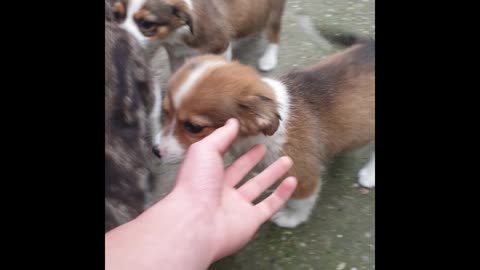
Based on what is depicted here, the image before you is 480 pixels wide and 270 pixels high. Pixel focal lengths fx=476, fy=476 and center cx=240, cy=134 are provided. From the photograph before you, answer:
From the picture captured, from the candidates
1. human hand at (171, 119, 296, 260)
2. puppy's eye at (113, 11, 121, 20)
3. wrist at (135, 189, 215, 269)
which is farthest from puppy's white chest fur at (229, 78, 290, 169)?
puppy's eye at (113, 11, 121, 20)

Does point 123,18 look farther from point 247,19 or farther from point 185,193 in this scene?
point 185,193

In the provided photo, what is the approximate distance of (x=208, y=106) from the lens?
1.75 meters

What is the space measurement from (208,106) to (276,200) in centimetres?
46

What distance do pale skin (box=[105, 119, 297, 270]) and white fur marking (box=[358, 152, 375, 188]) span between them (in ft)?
2.28

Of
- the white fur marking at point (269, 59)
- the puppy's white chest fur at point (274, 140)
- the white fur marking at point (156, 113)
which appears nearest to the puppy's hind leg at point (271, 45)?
the white fur marking at point (269, 59)

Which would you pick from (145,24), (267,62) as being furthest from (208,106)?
(267,62)

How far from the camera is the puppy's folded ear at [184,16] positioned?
8.64 ft

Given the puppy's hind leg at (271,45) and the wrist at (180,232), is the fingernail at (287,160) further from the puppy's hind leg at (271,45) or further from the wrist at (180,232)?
the puppy's hind leg at (271,45)

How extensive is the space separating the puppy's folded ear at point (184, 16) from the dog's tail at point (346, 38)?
0.89 meters

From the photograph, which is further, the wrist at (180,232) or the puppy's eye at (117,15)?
the puppy's eye at (117,15)

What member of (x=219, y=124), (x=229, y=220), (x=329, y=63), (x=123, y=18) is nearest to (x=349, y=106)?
(x=329, y=63)

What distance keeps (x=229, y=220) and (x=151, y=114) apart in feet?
2.57

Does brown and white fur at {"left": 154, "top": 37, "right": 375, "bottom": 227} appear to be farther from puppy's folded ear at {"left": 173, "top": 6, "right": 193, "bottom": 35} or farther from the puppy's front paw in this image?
the puppy's front paw

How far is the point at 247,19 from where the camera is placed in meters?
2.96
